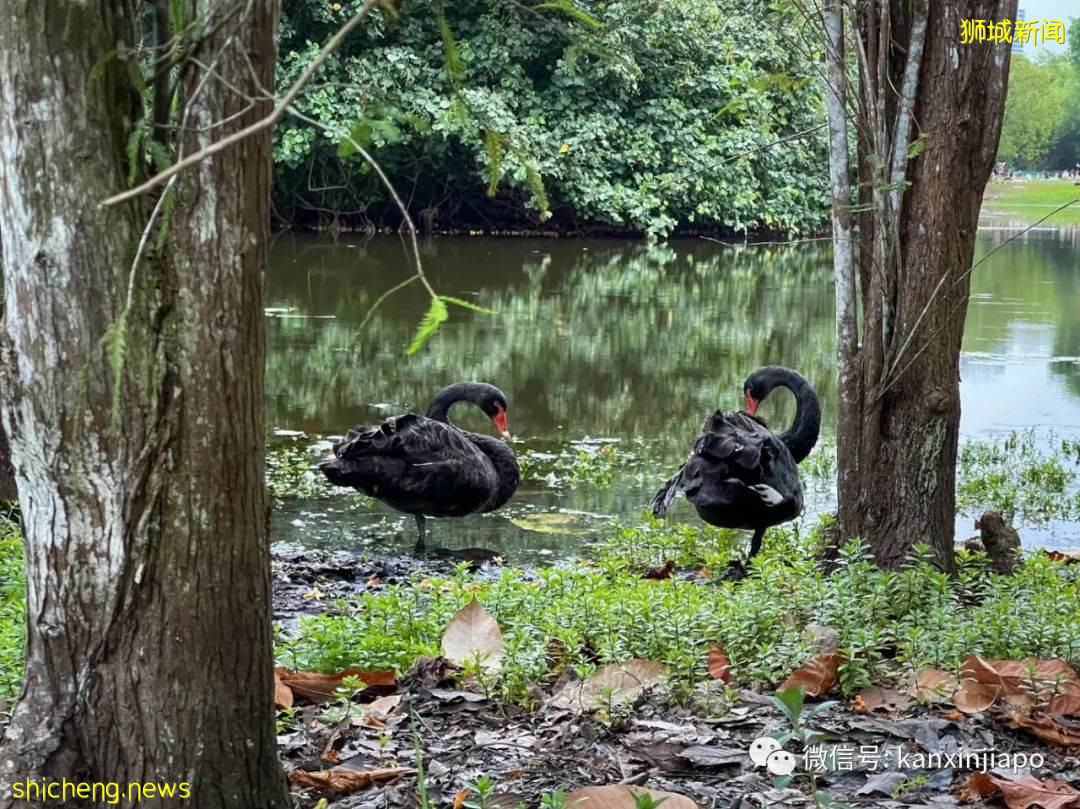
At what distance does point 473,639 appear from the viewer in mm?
3836

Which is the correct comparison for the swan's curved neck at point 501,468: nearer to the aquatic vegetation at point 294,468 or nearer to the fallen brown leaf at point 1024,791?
the aquatic vegetation at point 294,468

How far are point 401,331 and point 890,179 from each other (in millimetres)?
10080

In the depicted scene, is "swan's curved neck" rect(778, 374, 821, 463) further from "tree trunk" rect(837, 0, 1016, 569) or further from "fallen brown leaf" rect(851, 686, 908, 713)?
"fallen brown leaf" rect(851, 686, 908, 713)

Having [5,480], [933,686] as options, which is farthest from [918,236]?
[5,480]

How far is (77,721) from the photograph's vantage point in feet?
7.71

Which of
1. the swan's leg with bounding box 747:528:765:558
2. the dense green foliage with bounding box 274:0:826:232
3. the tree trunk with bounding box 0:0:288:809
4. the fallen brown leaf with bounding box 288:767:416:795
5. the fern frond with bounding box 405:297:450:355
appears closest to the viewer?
the fern frond with bounding box 405:297:450:355

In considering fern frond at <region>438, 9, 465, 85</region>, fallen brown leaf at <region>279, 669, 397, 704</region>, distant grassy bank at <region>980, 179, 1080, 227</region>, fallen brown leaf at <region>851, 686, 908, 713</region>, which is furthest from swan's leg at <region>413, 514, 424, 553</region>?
distant grassy bank at <region>980, 179, 1080, 227</region>

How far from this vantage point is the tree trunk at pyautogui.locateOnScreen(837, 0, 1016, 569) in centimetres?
472

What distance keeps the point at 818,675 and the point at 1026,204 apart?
162 feet

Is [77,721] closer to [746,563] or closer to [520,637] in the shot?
[520,637]

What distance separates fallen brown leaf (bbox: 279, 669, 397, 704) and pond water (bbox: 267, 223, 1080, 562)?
202 cm

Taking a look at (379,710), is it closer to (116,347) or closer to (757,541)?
(116,347)

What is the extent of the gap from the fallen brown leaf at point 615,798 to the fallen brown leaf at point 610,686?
1.84 ft

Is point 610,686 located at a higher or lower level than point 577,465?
higher
